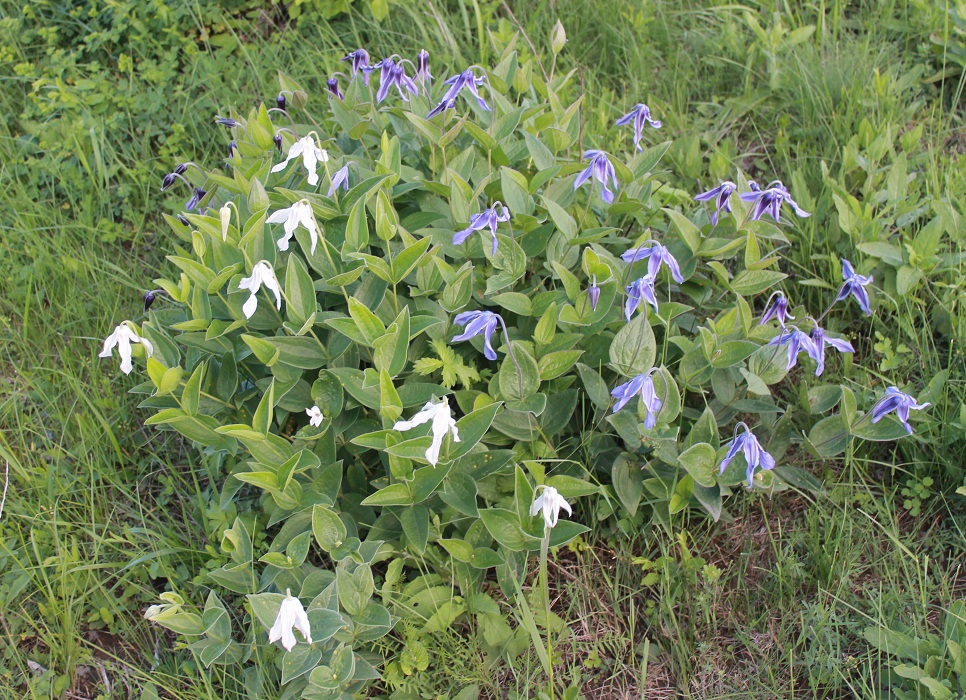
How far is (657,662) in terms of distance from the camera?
242cm

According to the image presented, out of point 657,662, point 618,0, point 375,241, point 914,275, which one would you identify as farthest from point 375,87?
point 657,662

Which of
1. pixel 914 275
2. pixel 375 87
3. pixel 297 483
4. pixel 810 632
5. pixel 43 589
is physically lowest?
pixel 810 632

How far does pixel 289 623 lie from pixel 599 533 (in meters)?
1.11

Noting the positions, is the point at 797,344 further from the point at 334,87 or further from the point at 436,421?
the point at 334,87

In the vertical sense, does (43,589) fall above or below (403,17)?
below

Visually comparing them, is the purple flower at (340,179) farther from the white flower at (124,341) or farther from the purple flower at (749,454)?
the purple flower at (749,454)

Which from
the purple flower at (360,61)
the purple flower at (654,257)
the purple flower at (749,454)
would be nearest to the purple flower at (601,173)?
the purple flower at (654,257)

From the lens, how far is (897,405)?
2.36 m

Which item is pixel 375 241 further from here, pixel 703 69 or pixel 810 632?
pixel 703 69

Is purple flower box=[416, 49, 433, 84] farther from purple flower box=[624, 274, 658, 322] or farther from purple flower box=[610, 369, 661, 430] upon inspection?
purple flower box=[610, 369, 661, 430]

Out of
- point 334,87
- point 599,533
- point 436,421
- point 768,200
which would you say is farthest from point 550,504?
point 334,87

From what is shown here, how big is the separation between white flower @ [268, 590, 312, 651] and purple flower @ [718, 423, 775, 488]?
1218mm

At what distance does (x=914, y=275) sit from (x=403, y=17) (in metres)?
2.79

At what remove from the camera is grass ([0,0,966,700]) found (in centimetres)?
240
